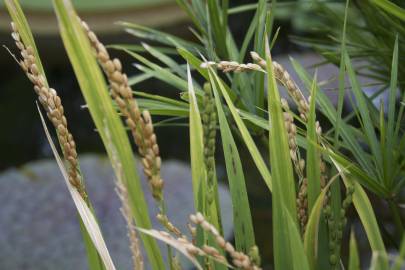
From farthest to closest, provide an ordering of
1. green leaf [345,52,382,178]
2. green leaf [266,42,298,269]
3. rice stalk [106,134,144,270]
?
green leaf [345,52,382,178], green leaf [266,42,298,269], rice stalk [106,134,144,270]

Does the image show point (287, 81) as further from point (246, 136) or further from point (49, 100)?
point (49, 100)

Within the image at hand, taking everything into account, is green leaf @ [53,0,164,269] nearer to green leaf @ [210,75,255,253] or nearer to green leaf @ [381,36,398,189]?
green leaf @ [210,75,255,253]

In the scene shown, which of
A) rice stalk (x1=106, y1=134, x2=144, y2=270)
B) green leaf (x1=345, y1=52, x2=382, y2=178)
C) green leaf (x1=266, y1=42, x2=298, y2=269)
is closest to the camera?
rice stalk (x1=106, y1=134, x2=144, y2=270)

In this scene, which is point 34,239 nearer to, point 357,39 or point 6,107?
point 6,107

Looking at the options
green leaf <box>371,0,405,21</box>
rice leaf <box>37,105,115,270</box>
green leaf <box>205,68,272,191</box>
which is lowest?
rice leaf <box>37,105,115,270</box>

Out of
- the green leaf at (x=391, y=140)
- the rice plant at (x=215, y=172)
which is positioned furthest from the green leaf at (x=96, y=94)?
the green leaf at (x=391, y=140)

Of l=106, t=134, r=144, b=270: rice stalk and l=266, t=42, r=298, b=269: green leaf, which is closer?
l=106, t=134, r=144, b=270: rice stalk

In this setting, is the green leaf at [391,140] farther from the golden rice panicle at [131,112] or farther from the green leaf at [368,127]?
the golden rice panicle at [131,112]

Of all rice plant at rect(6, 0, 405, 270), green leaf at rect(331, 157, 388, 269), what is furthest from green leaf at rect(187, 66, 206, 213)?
green leaf at rect(331, 157, 388, 269)

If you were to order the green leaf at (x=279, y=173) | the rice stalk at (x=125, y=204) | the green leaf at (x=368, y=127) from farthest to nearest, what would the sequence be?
the green leaf at (x=368, y=127), the green leaf at (x=279, y=173), the rice stalk at (x=125, y=204)

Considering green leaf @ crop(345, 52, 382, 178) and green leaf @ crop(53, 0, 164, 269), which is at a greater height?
green leaf @ crop(53, 0, 164, 269)
